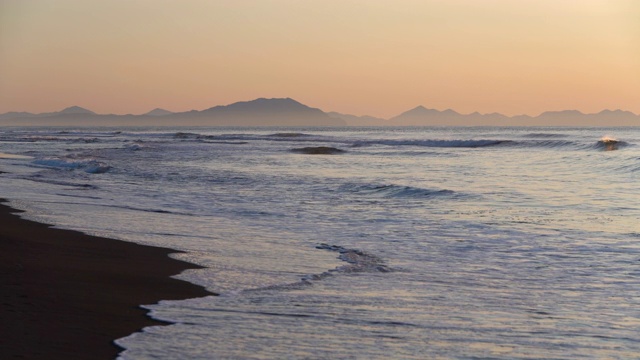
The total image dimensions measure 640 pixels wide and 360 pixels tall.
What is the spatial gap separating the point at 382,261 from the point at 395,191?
354 inches

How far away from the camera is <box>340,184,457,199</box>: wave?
1728cm

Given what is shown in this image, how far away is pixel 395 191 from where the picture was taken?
18.1 m

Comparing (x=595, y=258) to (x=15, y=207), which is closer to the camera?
(x=595, y=258)

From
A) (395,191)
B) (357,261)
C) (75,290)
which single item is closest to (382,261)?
(357,261)

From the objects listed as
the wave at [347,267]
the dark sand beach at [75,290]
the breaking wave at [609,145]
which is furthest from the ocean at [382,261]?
the breaking wave at [609,145]

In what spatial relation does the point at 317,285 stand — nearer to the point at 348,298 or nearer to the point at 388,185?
the point at 348,298

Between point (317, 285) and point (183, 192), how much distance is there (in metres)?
11.2

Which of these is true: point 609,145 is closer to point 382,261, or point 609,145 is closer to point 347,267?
point 382,261

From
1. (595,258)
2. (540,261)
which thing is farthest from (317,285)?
(595,258)

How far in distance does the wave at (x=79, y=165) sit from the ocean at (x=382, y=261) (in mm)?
4817

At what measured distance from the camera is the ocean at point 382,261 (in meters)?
5.73

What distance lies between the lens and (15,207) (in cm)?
1380

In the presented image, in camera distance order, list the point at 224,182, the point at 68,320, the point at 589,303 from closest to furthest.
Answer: the point at 68,320 → the point at 589,303 → the point at 224,182

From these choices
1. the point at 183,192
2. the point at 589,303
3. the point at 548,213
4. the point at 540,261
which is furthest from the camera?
the point at 183,192
